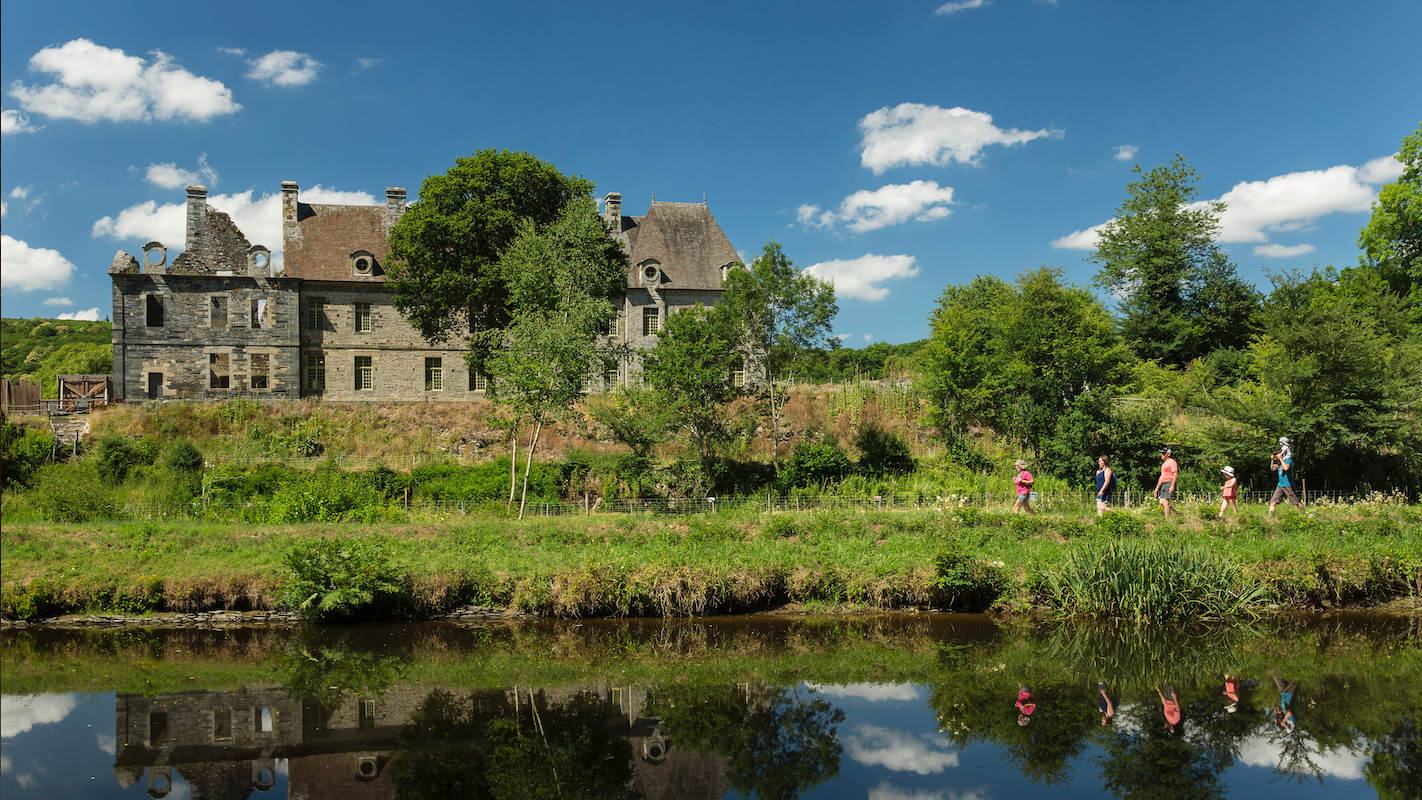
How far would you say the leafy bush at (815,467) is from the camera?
22.6m

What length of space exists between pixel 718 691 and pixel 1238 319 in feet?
115

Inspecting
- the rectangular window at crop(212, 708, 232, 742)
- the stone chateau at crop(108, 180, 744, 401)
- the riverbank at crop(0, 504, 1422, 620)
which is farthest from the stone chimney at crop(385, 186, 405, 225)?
the rectangular window at crop(212, 708, 232, 742)

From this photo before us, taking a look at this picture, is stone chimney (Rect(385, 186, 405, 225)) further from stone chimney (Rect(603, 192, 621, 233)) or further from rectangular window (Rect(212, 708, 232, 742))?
rectangular window (Rect(212, 708, 232, 742))

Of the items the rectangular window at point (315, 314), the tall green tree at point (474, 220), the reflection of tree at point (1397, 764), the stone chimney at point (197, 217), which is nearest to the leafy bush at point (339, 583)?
the reflection of tree at point (1397, 764)

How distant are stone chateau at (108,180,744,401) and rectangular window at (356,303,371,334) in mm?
59

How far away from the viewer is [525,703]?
32.7ft

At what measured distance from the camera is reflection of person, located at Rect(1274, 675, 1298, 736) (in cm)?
934

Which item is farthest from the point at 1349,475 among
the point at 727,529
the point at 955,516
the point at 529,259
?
the point at 529,259

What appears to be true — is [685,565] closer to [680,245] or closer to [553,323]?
[553,323]

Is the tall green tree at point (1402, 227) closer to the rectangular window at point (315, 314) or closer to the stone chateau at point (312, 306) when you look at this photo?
the stone chateau at point (312, 306)

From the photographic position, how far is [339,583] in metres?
13.0

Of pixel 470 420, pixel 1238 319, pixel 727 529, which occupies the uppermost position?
pixel 1238 319

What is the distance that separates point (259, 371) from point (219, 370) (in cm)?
147

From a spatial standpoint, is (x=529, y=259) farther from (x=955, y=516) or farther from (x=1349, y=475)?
(x=1349, y=475)
